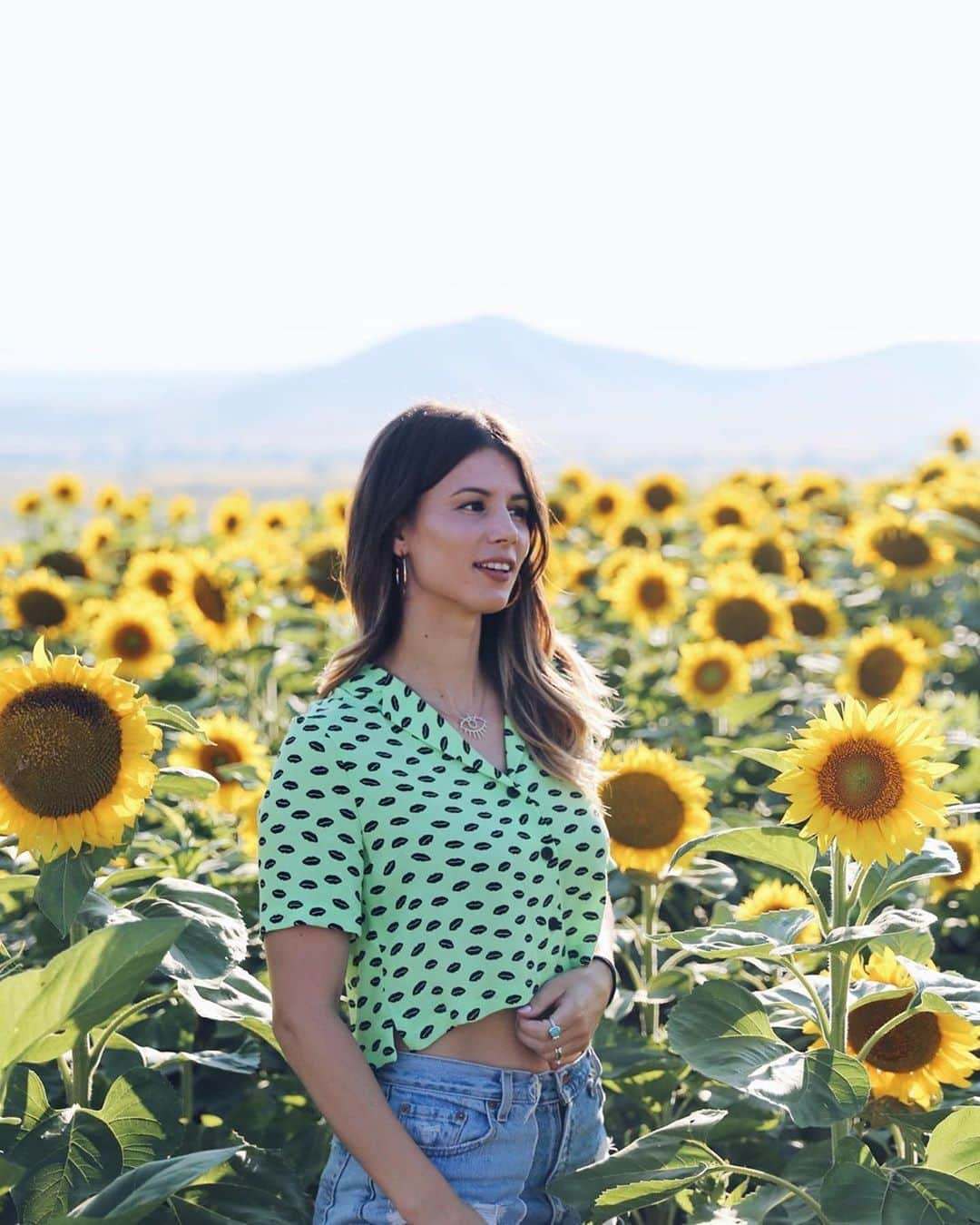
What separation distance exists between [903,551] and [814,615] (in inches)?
28.1

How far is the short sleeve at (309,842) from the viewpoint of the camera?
7.68ft

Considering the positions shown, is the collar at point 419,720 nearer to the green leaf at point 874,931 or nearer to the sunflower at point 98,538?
the green leaf at point 874,931

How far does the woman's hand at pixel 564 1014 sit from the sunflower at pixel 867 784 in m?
0.45

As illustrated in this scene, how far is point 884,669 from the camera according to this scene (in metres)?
5.23

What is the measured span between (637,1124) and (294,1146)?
721 mm

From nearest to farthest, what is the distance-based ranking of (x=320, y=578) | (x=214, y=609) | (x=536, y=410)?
(x=214, y=609), (x=320, y=578), (x=536, y=410)

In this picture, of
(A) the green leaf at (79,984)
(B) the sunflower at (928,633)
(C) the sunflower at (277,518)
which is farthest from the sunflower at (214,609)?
(A) the green leaf at (79,984)

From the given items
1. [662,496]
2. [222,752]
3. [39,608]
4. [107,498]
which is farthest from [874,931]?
[107,498]

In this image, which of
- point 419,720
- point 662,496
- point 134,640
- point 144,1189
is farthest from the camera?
point 662,496

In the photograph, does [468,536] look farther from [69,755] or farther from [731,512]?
[731,512]

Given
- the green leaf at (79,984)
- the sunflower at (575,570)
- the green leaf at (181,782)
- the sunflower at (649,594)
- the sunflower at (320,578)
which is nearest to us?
the green leaf at (79,984)

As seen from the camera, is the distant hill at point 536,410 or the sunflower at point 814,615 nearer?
the sunflower at point 814,615

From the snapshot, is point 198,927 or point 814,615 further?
point 814,615

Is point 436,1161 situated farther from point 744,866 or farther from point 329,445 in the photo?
Result: point 329,445
